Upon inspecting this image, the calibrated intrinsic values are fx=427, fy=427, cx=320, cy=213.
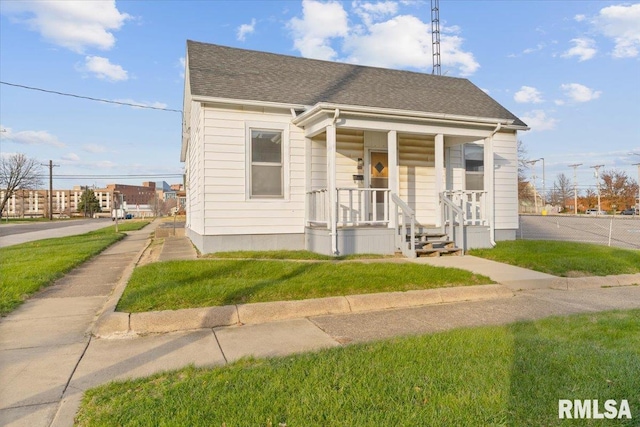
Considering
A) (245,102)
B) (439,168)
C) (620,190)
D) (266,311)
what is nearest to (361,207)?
(439,168)

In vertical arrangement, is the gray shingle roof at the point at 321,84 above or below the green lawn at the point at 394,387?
above

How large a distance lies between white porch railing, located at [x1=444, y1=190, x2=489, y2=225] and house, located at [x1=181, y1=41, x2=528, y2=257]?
0.10 ft

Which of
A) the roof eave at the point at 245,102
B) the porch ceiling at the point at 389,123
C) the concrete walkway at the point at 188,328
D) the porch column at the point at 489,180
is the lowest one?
the concrete walkway at the point at 188,328

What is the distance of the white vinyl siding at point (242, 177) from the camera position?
9852 millimetres

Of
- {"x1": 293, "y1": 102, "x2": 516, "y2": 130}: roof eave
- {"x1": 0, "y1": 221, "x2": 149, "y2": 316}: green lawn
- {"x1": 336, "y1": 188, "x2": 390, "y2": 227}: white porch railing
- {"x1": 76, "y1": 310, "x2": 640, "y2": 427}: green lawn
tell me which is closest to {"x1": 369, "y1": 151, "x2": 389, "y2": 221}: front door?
{"x1": 336, "y1": 188, "x2": 390, "y2": 227}: white porch railing

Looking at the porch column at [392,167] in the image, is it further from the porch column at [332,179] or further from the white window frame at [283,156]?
the white window frame at [283,156]

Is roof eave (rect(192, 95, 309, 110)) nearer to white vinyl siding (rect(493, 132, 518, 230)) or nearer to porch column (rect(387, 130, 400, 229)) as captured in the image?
porch column (rect(387, 130, 400, 229))

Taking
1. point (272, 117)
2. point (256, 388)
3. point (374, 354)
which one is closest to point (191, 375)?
point (256, 388)

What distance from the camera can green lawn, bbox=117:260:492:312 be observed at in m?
5.69

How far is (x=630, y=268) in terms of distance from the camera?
8641mm

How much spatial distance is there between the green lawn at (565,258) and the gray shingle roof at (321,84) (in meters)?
3.94

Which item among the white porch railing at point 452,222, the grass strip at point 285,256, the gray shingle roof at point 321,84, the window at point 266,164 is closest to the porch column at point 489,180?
the white porch railing at point 452,222

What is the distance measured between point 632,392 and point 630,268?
22.8ft

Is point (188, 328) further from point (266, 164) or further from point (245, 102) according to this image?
point (245, 102)
